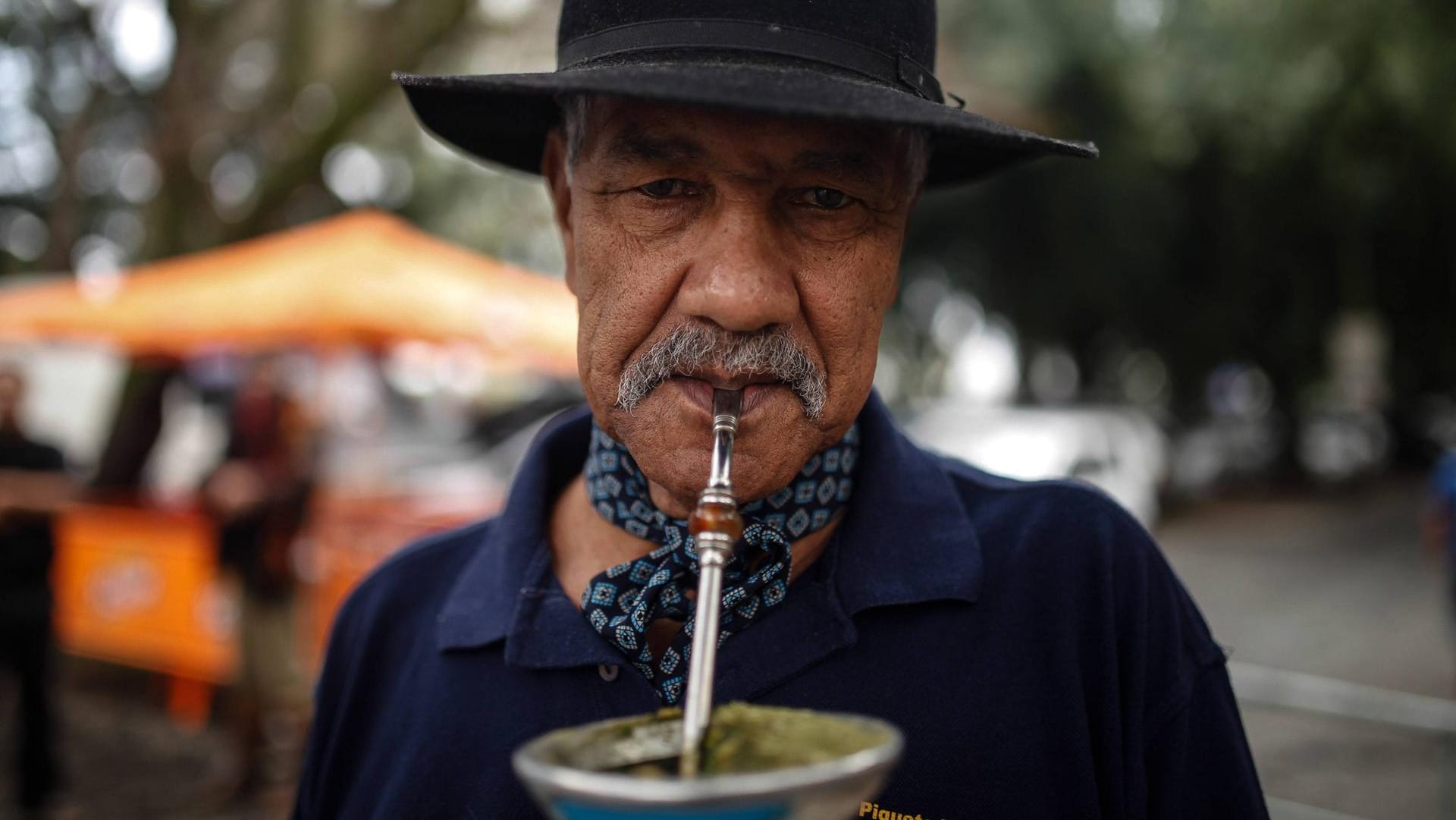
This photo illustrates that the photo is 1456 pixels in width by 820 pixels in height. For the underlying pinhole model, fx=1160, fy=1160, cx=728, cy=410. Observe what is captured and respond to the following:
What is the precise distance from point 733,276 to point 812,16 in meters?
0.31

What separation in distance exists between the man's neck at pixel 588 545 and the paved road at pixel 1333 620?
4.98 feet

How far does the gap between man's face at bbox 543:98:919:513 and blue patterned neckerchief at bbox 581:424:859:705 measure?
94mm

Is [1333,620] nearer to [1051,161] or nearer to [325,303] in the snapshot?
[1051,161]

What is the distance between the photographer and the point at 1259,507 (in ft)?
64.8

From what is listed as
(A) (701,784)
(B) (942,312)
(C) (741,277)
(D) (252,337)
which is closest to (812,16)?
(C) (741,277)

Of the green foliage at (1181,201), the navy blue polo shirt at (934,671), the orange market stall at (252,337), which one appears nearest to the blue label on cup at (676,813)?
the navy blue polo shirt at (934,671)

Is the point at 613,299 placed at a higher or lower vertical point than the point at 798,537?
higher

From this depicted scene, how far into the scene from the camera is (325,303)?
6.17m

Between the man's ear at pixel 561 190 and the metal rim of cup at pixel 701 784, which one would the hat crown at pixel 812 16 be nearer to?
the man's ear at pixel 561 190

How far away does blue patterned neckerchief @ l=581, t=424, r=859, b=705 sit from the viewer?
4.62 feet

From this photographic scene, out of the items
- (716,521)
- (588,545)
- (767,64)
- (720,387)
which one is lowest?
(588,545)

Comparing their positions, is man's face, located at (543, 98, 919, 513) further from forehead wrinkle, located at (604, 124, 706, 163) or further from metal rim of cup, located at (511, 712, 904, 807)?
metal rim of cup, located at (511, 712, 904, 807)

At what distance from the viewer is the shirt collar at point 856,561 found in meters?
1.43

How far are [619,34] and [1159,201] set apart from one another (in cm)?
1795
